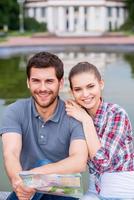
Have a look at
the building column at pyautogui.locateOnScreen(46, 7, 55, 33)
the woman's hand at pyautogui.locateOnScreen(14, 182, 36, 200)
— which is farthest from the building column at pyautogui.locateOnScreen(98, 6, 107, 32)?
the woman's hand at pyautogui.locateOnScreen(14, 182, 36, 200)

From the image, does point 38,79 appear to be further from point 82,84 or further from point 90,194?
point 90,194

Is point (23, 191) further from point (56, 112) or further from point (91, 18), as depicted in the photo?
point (91, 18)

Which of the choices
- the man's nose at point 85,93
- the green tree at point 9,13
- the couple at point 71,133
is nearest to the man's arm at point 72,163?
the couple at point 71,133

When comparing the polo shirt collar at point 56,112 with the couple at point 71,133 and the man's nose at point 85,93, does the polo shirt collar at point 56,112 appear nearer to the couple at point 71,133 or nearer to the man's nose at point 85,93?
the couple at point 71,133

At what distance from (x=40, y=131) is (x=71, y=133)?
15 cm

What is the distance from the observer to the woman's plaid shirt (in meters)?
2.41

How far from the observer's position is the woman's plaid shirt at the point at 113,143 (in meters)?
2.41

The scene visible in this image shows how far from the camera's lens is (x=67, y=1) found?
6375 centimetres

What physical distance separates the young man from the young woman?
0.19 ft

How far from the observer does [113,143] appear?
95.3 inches

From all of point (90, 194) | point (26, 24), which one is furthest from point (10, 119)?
point (26, 24)

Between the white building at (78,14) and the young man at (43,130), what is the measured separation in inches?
2428

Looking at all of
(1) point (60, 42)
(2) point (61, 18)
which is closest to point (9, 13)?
(2) point (61, 18)

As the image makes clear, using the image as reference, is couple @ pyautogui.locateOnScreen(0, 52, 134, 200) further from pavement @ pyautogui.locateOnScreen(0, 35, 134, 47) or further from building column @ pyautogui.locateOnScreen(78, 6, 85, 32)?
building column @ pyautogui.locateOnScreen(78, 6, 85, 32)
